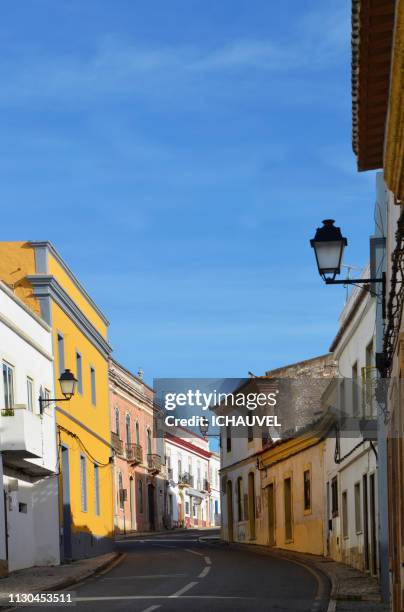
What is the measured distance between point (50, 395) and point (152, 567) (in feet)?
17.9

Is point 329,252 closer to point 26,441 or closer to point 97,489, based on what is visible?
point 26,441

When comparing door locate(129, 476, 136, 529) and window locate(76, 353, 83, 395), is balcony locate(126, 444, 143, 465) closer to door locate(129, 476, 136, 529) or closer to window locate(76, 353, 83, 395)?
door locate(129, 476, 136, 529)

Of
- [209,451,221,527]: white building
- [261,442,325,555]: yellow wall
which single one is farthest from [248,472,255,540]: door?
[209,451,221,527]: white building

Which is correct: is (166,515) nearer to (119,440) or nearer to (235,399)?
(119,440)

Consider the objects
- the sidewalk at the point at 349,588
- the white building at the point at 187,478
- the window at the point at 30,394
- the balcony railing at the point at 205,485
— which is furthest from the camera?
the balcony railing at the point at 205,485

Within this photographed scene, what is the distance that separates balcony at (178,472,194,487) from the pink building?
5.27 meters

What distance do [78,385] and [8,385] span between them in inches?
292

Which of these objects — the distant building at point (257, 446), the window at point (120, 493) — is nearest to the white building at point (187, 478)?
the window at point (120, 493)

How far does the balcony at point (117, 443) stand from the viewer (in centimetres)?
5212

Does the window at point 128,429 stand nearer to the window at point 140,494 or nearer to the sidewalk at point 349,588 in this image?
the window at point 140,494

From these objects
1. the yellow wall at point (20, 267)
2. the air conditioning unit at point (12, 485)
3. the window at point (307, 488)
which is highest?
the yellow wall at point (20, 267)

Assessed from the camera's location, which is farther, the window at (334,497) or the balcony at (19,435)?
the window at (334,497)

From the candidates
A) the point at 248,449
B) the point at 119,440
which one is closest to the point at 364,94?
the point at 248,449

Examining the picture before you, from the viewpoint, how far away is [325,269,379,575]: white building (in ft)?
69.8
